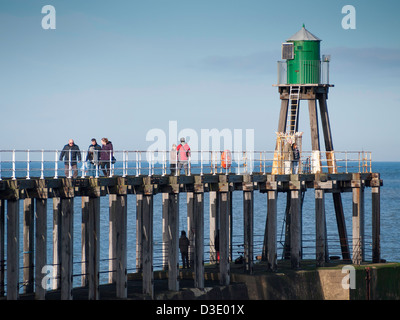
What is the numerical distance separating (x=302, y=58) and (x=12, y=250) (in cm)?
1962

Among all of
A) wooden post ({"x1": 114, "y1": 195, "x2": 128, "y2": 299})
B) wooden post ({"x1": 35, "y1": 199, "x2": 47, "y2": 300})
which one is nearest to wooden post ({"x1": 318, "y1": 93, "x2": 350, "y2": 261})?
wooden post ({"x1": 114, "y1": 195, "x2": 128, "y2": 299})

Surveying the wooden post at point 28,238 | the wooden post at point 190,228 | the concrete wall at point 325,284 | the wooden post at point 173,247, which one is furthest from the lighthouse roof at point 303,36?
the wooden post at point 28,238

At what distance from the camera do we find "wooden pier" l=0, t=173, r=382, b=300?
26.4 m

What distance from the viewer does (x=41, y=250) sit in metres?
26.3

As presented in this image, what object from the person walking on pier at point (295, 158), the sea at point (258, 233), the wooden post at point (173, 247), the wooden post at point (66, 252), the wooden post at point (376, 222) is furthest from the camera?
the sea at point (258, 233)

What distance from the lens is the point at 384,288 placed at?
3603 centimetres

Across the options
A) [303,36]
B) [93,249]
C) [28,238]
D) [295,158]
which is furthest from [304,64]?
[93,249]

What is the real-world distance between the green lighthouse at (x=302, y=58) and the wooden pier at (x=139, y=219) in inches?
206

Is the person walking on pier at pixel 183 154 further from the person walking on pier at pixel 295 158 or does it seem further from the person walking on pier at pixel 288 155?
the person walking on pier at pixel 295 158

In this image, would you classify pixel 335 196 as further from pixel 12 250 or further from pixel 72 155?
pixel 12 250

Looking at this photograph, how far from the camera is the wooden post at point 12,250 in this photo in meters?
25.1

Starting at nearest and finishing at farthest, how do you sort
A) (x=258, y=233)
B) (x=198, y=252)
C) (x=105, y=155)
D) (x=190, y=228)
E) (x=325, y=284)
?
(x=105, y=155) → (x=198, y=252) → (x=325, y=284) → (x=190, y=228) → (x=258, y=233)

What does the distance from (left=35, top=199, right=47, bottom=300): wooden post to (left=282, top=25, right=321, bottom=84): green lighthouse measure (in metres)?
17.2
